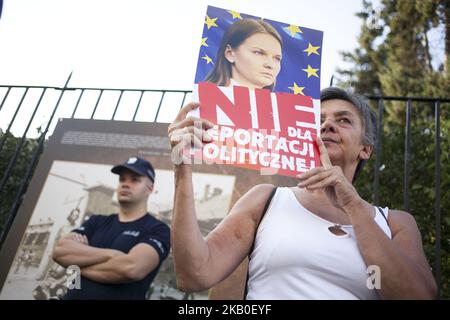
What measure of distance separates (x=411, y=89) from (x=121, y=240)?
9282 millimetres

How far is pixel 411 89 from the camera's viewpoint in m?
9.34

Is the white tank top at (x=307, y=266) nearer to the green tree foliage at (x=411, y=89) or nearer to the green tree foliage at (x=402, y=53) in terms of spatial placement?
the green tree foliage at (x=411, y=89)

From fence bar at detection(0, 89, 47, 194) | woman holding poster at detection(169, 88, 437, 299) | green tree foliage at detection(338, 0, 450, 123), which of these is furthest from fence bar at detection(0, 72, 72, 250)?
green tree foliage at detection(338, 0, 450, 123)

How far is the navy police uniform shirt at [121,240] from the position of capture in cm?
222

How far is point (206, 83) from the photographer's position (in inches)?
41.8

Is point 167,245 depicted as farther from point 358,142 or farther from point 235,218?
point 358,142

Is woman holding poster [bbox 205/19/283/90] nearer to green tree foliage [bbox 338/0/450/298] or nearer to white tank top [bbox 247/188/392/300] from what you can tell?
white tank top [bbox 247/188/392/300]

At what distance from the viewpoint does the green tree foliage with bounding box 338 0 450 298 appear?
11.2 feet

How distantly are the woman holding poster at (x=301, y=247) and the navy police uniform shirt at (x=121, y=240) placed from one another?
140 centimetres

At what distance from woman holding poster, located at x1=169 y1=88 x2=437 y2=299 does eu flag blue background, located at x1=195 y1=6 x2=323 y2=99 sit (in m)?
0.18

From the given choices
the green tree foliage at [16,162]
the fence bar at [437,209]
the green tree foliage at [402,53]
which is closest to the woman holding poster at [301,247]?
the fence bar at [437,209]
